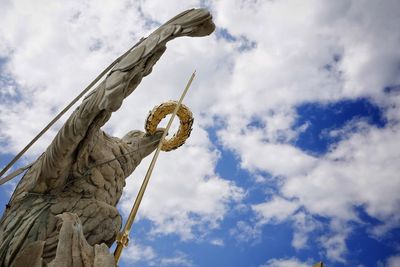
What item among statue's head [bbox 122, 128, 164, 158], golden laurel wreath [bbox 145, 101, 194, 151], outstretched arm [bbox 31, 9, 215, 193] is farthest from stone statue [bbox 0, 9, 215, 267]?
golden laurel wreath [bbox 145, 101, 194, 151]

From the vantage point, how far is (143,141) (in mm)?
5262

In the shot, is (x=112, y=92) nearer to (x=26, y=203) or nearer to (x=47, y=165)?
(x=47, y=165)

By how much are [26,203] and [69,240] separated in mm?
1726

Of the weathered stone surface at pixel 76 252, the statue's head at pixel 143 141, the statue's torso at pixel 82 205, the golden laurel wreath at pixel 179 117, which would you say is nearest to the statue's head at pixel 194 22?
the golden laurel wreath at pixel 179 117

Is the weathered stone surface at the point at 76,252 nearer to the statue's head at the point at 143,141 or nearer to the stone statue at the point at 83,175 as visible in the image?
the stone statue at the point at 83,175

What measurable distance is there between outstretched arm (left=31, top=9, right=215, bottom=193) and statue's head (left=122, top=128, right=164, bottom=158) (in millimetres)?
1242

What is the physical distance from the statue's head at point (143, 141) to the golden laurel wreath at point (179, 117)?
0.09 meters

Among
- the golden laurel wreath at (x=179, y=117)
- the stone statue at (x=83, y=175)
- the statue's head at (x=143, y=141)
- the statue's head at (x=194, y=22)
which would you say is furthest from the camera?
the statue's head at (x=143, y=141)

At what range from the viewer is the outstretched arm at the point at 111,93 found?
3.63 m

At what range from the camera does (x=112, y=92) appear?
3.55m

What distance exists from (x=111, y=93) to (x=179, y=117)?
1693mm

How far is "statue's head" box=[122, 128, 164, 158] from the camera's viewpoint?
5162mm

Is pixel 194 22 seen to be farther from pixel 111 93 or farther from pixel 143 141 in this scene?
pixel 143 141

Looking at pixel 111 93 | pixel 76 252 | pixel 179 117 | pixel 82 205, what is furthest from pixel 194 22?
pixel 76 252
